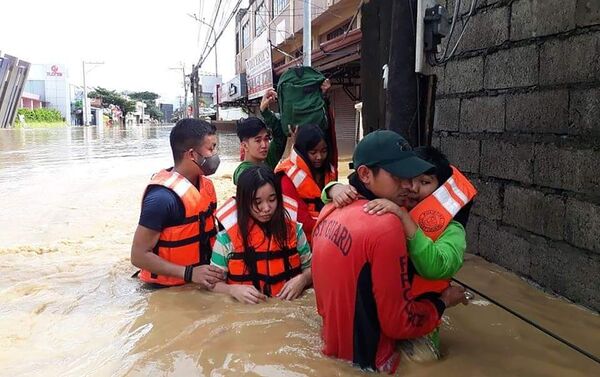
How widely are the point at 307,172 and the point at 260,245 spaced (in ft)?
2.60

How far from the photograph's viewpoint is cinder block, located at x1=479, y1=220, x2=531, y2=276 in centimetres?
373

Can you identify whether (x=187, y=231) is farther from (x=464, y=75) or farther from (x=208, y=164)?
(x=464, y=75)

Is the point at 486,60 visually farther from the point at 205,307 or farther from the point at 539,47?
the point at 205,307

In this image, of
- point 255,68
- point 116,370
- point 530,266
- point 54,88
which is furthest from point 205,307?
point 54,88

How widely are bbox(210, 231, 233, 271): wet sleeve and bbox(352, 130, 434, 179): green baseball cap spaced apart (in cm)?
131

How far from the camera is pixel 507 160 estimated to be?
3922 mm

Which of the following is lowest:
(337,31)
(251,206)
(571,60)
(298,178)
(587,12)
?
(251,206)

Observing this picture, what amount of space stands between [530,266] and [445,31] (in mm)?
1713

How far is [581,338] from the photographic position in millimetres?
2773

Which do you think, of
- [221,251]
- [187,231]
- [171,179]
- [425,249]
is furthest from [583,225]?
[171,179]

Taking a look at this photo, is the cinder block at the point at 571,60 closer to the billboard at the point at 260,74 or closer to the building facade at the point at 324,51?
the building facade at the point at 324,51

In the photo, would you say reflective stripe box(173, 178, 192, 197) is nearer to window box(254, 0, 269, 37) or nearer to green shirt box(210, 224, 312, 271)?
green shirt box(210, 224, 312, 271)

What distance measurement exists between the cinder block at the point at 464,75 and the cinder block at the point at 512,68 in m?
0.11

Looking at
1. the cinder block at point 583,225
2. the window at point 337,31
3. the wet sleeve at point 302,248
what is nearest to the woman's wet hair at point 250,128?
the wet sleeve at point 302,248
